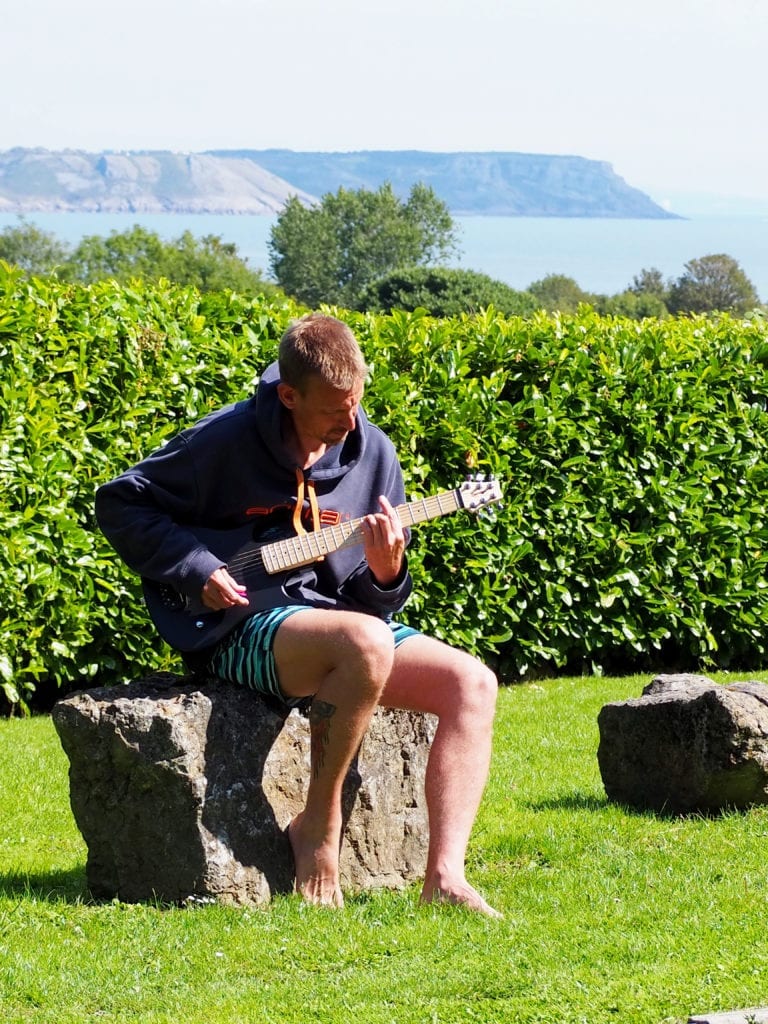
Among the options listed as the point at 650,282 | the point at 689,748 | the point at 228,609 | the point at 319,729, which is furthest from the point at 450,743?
the point at 650,282

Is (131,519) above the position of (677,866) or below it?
above

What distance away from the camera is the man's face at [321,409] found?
4.18 m

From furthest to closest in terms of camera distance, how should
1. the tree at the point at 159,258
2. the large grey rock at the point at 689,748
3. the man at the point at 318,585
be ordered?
the tree at the point at 159,258, the large grey rock at the point at 689,748, the man at the point at 318,585

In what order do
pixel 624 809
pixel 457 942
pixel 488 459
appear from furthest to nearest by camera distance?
pixel 488 459 → pixel 624 809 → pixel 457 942

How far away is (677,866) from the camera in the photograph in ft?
14.9

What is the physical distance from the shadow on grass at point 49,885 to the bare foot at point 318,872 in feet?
2.28

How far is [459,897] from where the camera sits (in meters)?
4.02

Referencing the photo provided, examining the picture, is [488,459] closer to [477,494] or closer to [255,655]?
[477,494]

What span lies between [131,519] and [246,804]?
38.5 inches

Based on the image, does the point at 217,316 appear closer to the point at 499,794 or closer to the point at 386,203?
the point at 499,794

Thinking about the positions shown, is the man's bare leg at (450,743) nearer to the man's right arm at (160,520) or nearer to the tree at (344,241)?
the man's right arm at (160,520)

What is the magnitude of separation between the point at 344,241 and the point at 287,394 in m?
115

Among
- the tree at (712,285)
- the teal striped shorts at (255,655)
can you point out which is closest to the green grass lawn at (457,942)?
the teal striped shorts at (255,655)

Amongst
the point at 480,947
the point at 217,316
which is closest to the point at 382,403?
the point at 217,316
